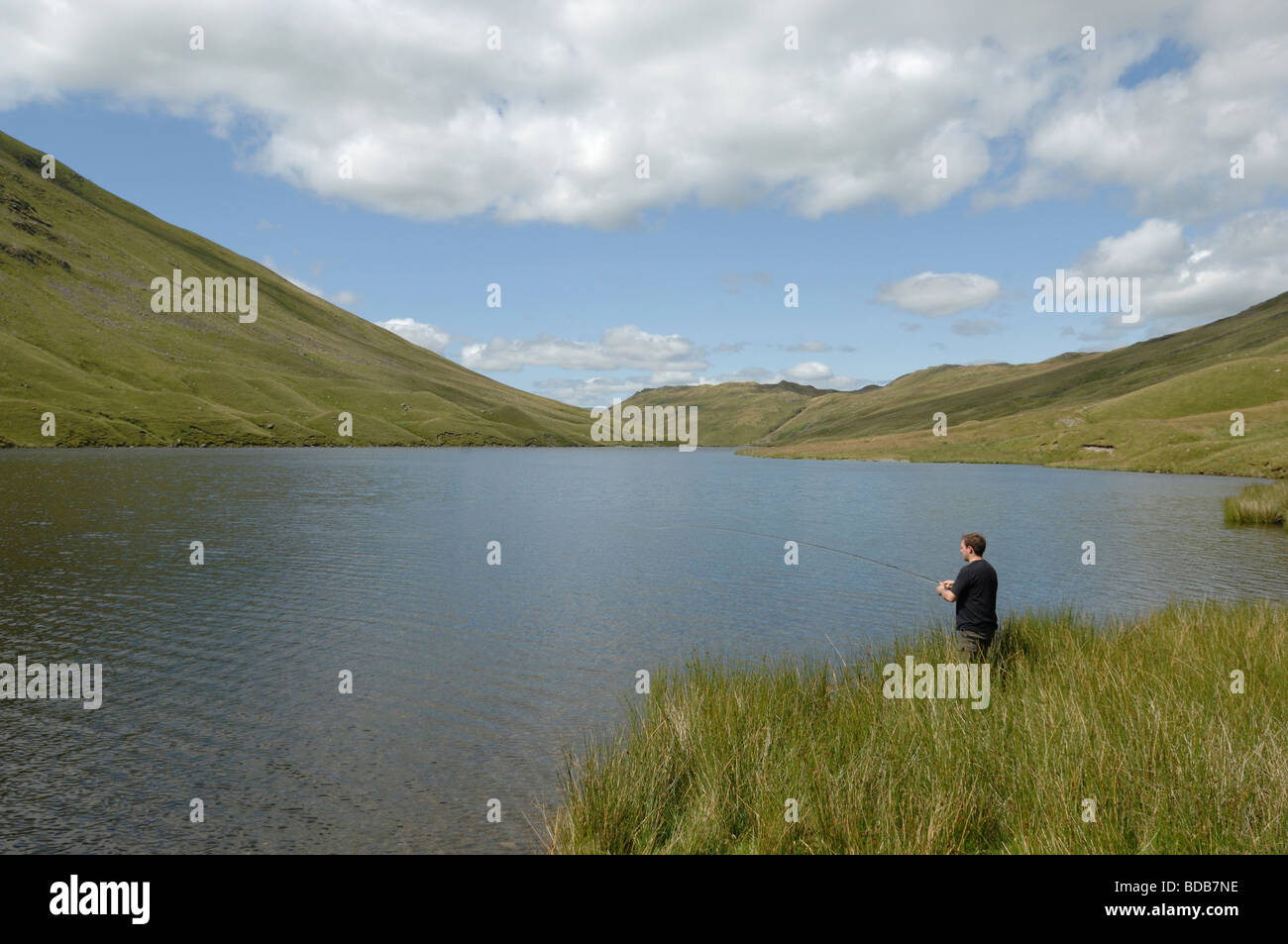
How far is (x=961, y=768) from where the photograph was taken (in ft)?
29.6

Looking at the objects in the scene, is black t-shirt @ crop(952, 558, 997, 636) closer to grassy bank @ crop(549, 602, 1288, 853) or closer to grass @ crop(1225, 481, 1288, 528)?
grassy bank @ crop(549, 602, 1288, 853)

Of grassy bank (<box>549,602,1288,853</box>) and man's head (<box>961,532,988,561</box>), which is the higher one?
man's head (<box>961,532,988,561</box>)

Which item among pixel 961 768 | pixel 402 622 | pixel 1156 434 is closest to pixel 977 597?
pixel 961 768

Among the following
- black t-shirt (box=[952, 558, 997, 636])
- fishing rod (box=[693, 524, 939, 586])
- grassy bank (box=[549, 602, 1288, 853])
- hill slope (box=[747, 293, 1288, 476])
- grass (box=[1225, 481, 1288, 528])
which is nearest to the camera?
grassy bank (box=[549, 602, 1288, 853])

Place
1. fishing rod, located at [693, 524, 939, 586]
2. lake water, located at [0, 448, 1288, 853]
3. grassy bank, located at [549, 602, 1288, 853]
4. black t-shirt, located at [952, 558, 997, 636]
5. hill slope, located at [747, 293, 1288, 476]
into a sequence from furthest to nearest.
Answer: hill slope, located at [747, 293, 1288, 476] < fishing rod, located at [693, 524, 939, 586] < black t-shirt, located at [952, 558, 997, 636] < lake water, located at [0, 448, 1288, 853] < grassy bank, located at [549, 602, 1288, 853]

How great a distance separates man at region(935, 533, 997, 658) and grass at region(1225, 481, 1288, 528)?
42750 mm

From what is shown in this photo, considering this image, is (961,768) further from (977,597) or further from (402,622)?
(402,622)

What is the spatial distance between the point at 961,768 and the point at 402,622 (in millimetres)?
17527

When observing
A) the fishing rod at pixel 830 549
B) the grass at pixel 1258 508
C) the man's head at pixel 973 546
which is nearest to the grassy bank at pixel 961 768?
the man's head at pixel 973 546

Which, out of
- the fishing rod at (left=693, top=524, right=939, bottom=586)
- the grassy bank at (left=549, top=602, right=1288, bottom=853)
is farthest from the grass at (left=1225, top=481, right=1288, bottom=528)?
the grassy bank at (left=549, top=602, right=1288, bottom=853)

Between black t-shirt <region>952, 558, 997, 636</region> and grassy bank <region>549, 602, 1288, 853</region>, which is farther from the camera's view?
black t-shirt <region>952, 558, 997, 636</region>

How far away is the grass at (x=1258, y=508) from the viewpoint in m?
45.1

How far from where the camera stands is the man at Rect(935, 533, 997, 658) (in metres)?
14.0

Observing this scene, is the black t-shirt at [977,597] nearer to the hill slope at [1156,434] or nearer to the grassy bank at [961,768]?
the grassy bank at [961,768]
